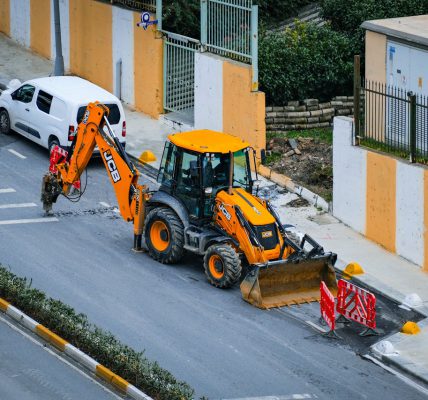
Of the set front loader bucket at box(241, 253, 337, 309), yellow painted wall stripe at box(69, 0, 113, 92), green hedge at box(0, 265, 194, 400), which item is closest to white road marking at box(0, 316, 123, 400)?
green hedge at box(0, 265, 194, 400)

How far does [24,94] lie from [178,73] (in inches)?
158

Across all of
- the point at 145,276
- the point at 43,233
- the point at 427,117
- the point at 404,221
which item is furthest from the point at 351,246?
the point at 43,233

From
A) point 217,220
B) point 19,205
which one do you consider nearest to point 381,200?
point 217,220

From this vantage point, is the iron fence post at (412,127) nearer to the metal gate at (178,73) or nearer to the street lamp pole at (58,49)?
the metal gate at (178,73)

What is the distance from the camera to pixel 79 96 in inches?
1064

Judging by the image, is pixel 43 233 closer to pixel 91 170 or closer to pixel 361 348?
pixel 91 170

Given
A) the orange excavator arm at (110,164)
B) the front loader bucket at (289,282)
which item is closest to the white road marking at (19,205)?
the orange excavator arm at (110,164)

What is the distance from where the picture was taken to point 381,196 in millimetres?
23594

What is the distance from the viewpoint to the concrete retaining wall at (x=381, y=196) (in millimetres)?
22672

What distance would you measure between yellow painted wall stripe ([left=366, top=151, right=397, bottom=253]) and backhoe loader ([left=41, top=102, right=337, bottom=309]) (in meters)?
1.69

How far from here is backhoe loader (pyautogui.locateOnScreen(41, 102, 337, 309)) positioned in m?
20.9

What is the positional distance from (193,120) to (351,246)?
7289mm

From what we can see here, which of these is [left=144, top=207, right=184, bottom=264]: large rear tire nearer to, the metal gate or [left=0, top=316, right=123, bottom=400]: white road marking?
[left=0, top=316, right=123, bottom=400]: white road marking

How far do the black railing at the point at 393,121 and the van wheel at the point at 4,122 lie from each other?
850cm
